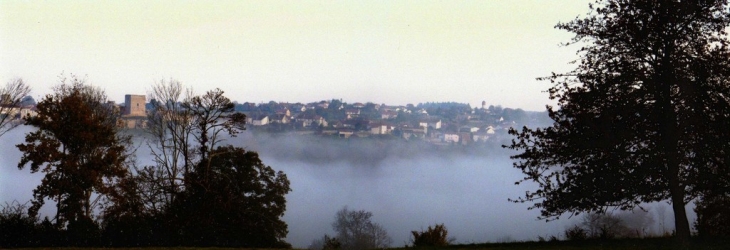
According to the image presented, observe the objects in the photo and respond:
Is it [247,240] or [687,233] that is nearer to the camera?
[687,233]

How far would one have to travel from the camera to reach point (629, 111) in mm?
15320

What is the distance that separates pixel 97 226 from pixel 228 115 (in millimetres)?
12658

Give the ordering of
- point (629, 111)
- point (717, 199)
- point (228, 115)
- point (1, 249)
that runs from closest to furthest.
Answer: point (629, 111)
point (717, 199)
point (1, 249)
point (228, 115)

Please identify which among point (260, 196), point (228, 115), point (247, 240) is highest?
point (228, 115)

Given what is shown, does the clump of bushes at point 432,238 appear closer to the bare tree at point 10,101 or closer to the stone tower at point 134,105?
the bare tree at point 10,101

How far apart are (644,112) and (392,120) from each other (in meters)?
81.7

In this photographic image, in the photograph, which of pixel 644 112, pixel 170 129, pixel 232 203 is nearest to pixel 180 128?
pixel 170 129

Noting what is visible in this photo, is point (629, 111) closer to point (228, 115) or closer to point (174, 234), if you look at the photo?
point (174, 234)

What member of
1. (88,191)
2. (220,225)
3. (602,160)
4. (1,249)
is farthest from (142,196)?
(602,160)

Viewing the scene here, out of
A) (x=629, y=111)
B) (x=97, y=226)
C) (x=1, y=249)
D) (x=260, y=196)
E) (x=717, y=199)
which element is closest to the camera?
(x=629, y=111)

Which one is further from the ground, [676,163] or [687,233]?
[676,163]

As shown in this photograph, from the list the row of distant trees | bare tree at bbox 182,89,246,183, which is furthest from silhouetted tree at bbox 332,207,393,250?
the row of distant trees

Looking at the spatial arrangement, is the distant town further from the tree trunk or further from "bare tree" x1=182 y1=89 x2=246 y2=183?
the tree trunk

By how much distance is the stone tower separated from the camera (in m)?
50.6
